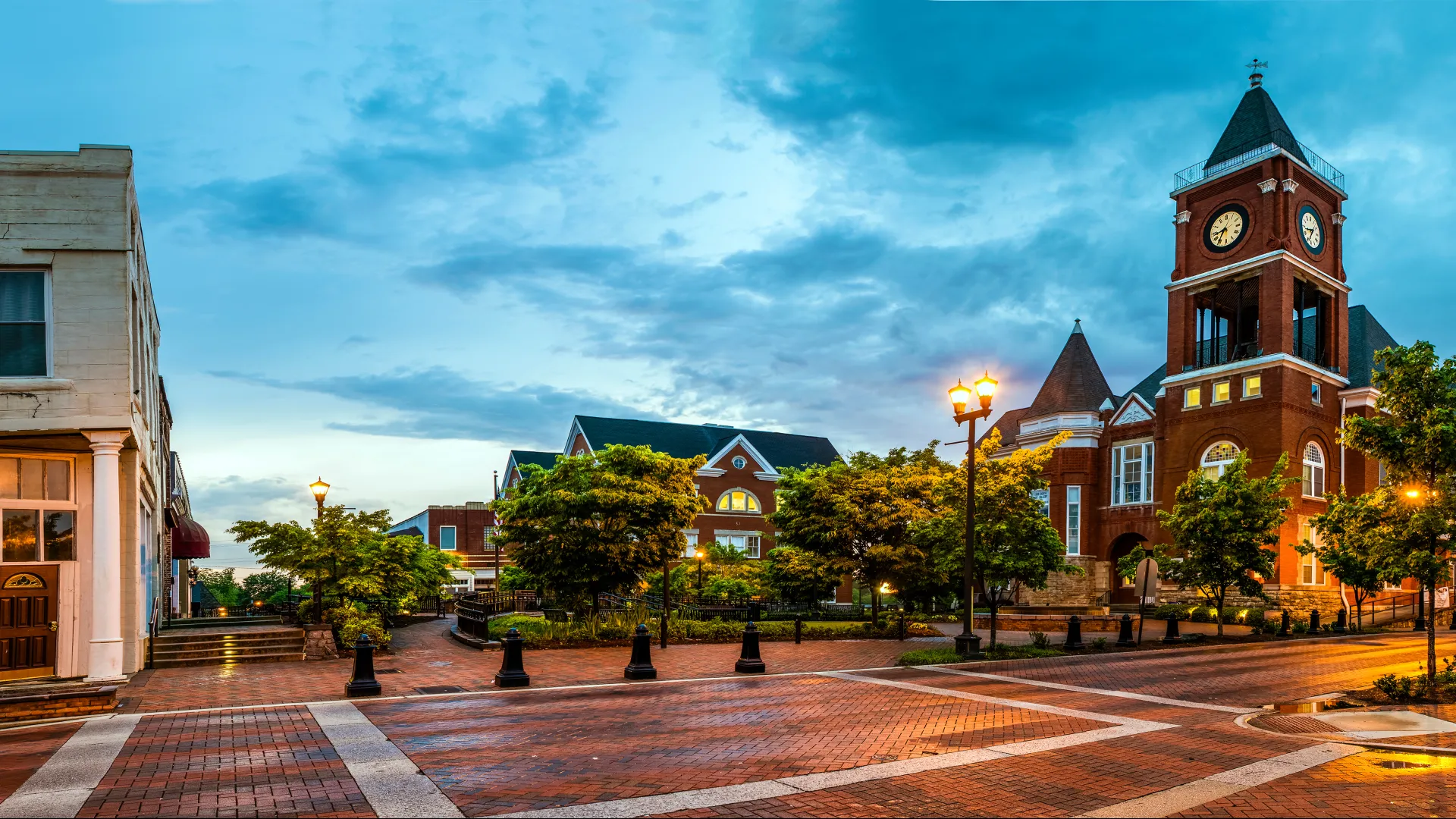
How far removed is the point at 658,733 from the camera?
10359mm

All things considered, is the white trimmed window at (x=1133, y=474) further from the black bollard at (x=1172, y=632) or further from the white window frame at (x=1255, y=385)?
the black bollard at (x=1172, y=632)

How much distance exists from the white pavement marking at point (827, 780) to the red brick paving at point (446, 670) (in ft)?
24.3

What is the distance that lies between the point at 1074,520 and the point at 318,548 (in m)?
37.5

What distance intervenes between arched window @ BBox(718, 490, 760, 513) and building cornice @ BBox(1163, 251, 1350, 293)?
2520 centimetres

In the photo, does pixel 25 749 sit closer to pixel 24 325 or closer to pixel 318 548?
pixel 24 325

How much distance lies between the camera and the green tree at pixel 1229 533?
27828 mm

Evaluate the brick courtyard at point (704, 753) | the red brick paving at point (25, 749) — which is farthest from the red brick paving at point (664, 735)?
the red brick paving at point (25, 749)

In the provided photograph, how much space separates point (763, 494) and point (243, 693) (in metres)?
42.5

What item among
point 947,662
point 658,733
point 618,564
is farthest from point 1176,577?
point 658,733

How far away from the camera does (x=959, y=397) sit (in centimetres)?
1964

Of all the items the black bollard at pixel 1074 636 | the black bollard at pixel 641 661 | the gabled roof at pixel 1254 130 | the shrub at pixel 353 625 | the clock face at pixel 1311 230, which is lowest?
the black bollard at pixel 1074 636

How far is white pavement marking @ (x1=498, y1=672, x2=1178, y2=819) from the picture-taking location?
7.01 metres

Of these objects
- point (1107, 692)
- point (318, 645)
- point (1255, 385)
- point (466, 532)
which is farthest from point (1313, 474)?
point (466, 532)

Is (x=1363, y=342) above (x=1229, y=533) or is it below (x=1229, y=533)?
above
